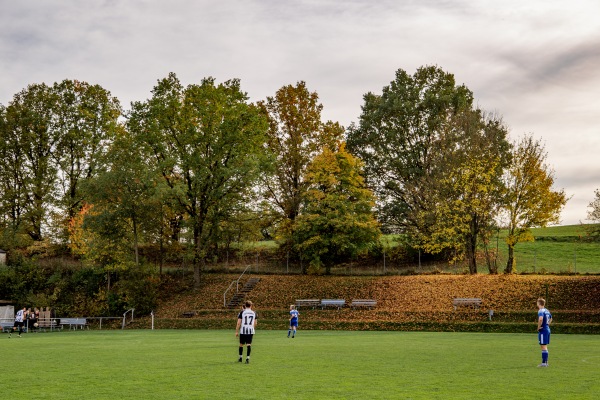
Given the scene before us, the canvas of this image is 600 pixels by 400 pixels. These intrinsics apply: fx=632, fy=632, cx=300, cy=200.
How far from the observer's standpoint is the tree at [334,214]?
56.7m

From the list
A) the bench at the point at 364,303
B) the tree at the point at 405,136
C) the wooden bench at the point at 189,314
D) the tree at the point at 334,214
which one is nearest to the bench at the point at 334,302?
the bench at the point at 364,303

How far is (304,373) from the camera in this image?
17406 mm

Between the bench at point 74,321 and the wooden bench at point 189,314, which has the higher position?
the wooden bench at point 189,314

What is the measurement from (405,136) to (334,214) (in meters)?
14.0

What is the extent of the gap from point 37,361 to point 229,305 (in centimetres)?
3194

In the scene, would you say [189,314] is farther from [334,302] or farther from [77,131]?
[77,131]

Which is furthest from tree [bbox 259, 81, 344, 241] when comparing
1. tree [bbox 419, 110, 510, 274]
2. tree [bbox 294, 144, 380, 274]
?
tree [bbox 419, 110, 510, 274]

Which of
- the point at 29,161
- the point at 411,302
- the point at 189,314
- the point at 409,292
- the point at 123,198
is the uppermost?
the point at 29,161

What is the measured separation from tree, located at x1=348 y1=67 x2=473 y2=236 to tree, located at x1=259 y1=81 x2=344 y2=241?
545 cm

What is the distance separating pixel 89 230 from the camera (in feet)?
180

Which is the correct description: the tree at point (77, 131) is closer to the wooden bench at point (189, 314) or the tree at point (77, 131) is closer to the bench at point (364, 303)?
the wooden bench at point (189, 314)

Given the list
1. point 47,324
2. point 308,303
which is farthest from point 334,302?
point 47,324

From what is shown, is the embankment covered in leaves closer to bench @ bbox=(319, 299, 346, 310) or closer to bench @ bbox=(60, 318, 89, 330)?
bench @ bbox=(319, 299, 346, 310)

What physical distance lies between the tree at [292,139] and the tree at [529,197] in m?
18.0
